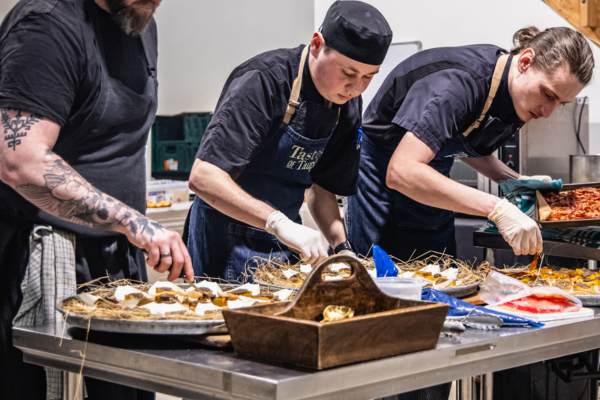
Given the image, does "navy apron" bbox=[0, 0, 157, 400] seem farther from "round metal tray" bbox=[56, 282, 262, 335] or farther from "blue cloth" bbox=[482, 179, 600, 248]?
"blue cloth" bbox=[482, 179, 600, 248]

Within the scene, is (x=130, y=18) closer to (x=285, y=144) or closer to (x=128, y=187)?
(x=128, y=187)

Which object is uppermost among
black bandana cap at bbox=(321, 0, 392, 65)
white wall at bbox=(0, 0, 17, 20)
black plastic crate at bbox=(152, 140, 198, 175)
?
white wall at bbox=(0, 0, 17, 20)

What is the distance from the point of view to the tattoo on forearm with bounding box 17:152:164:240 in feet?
5.99

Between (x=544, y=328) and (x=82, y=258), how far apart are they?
107cm

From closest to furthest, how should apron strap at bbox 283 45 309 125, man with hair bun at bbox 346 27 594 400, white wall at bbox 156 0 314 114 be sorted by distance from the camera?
apron strap at bbox 283 45 309 125, man with hair bun at bbox 346 27 594 400, white wall at bbox 156 0 314 114

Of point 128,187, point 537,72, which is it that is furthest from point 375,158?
point 128,187

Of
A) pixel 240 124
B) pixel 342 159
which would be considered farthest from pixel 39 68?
pixel 342 159

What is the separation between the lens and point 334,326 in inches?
56.4

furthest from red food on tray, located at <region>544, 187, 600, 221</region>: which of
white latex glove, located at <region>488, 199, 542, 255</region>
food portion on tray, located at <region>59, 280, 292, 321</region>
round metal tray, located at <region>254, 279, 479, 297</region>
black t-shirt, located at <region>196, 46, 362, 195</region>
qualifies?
food portion on tray, located at <region>59, 280, 292, 321</region>

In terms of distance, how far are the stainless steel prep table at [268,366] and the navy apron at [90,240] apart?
0.20 m

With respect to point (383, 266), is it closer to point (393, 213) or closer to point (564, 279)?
point (564, 279)

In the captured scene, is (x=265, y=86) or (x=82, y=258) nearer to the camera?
(x=82, y=258)

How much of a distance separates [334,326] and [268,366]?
0.15 metres

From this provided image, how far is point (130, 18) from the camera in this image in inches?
82.0
